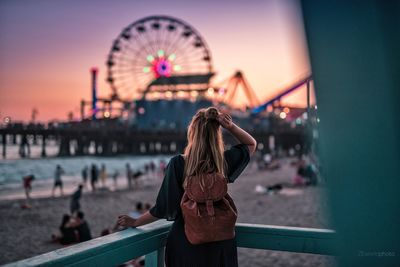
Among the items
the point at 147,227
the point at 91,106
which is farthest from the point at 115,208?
the point at 91,106

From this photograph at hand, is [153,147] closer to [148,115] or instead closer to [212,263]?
[148,115]

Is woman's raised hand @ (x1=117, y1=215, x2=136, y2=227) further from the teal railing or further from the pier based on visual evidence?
the pier

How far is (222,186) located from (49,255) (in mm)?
672

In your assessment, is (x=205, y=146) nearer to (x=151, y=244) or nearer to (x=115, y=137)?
(x=151, y=244)

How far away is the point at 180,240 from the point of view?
160 centimetres

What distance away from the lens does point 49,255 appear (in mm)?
1212

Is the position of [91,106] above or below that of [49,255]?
above

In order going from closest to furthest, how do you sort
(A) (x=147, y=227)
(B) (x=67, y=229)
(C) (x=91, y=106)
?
(A) (x=147, y=227) < (B) (x=67, y=229) < (C) (x=91, y=106)

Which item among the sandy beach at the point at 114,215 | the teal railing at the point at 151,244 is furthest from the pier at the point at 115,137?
the teal railing at the point at 151,244

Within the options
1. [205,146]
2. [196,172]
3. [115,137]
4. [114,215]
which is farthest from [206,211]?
[115,137]

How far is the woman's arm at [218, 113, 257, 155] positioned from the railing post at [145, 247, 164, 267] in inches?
24.1

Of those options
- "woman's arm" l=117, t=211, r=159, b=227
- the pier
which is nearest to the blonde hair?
"woman's arm" l=117, t=211, r=159, b=227

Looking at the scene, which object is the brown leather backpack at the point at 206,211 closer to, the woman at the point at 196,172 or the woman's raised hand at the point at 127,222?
the woman at the point at 196,172

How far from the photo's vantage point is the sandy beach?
22.0 ft
